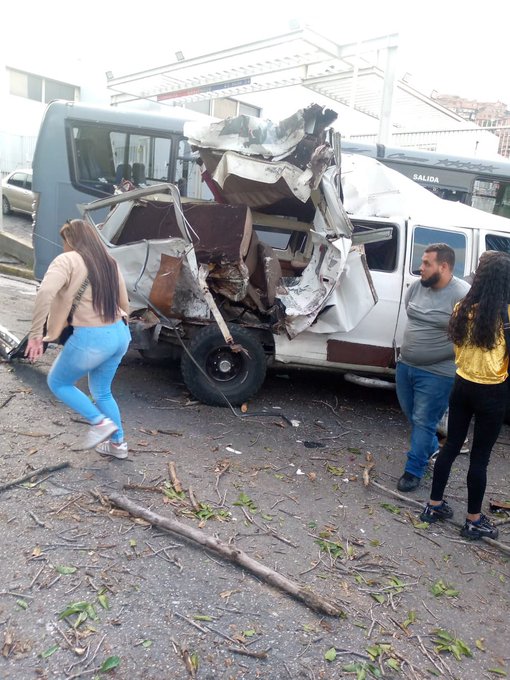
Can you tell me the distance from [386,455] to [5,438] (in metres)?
2.98

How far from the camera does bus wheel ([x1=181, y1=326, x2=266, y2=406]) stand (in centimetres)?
514

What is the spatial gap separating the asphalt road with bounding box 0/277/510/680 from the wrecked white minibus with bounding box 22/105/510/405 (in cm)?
70

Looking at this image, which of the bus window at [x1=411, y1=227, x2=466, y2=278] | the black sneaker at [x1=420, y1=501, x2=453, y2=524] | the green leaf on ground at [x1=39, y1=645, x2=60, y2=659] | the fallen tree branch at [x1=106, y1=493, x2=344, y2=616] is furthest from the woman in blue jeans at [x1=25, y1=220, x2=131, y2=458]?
the bus window at [x1=411, y1=227, x2=466, y2=278]

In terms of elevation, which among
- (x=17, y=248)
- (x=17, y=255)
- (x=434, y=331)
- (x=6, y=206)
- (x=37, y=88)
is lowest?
(x=17, y=255)

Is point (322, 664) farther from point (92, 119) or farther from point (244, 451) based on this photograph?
point (92, 119)

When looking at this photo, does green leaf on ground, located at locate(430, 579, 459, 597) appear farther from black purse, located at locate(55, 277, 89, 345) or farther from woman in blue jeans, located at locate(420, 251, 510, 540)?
black purse, located at locate(55, 277, 89, 345)

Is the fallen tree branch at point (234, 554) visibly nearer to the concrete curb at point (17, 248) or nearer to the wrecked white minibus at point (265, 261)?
the wrecked white minibus at point (265, 261)

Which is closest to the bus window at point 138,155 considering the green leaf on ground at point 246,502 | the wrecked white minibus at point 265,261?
the wrecked white minibus at point 265,261

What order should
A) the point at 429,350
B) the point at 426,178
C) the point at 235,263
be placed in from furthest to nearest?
the point at 426,178, the point at 235,263, the point at 429,350

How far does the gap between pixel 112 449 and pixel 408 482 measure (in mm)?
2131

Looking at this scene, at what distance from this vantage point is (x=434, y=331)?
3.97 metres

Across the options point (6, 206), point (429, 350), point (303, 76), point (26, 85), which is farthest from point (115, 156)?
point (26, 85)

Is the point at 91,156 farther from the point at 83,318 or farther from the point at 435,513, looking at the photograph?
the point at 435,513

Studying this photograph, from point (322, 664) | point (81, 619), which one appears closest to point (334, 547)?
point (322, 664)
